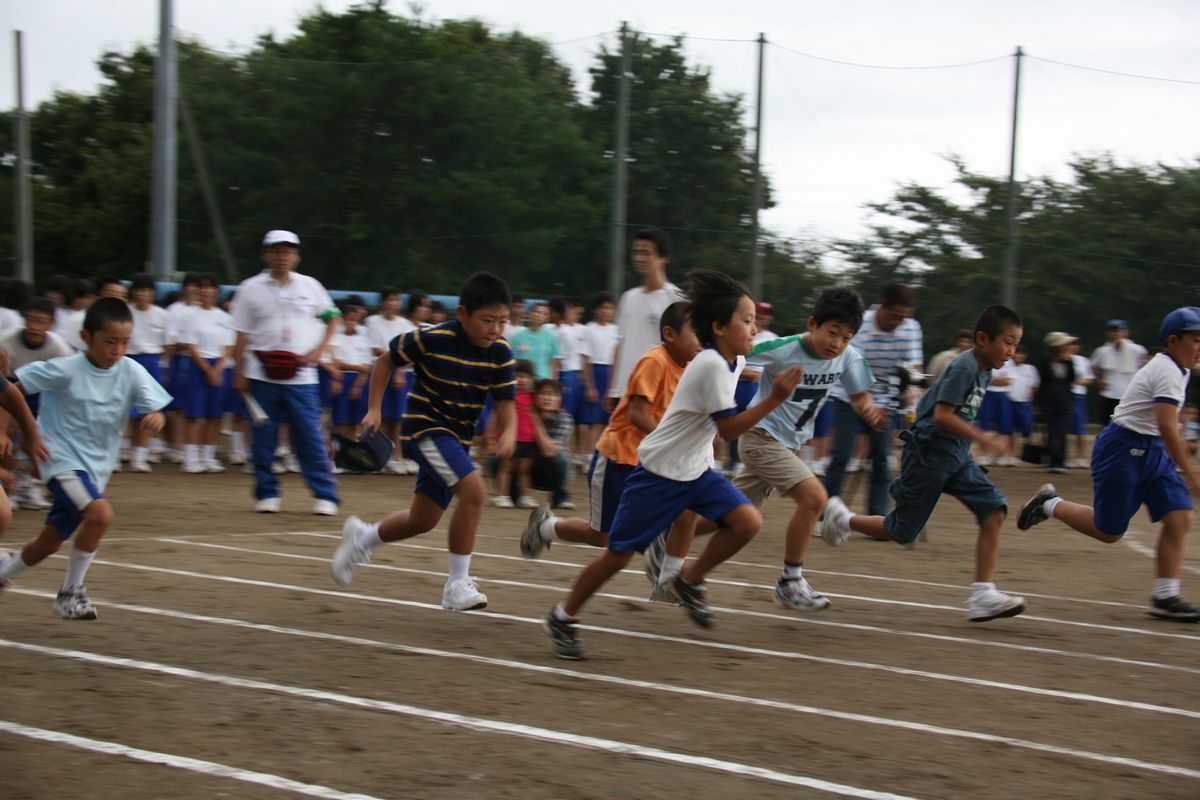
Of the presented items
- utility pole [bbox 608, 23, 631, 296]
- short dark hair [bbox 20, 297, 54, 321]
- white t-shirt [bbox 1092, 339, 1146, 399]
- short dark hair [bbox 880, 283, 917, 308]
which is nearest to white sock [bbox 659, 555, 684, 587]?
short dark hair [bbox 880, 283, 917, 308]

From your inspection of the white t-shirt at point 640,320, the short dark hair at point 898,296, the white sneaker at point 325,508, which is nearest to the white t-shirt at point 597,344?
the white sneaker at point 325,508

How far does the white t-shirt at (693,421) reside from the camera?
230 inches

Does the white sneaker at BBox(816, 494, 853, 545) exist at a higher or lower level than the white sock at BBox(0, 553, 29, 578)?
higher

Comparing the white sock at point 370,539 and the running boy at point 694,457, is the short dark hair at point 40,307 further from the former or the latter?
the running boy at point 694,457

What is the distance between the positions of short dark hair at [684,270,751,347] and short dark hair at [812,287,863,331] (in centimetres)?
107

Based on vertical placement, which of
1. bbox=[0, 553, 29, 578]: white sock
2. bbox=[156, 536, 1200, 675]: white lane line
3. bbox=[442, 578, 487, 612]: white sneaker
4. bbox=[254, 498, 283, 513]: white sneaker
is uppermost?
bbox=[0, 553, 29, 578]: white sock

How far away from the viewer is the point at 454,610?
6910mm

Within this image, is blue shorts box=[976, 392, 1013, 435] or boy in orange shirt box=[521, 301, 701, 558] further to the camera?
blue shorts box=[976, 392, 1013, 435]

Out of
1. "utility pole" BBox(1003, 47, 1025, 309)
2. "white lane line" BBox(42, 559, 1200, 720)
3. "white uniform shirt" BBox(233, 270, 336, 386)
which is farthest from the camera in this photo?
"utility pole" BBox(1003, 47, 1025, 309)

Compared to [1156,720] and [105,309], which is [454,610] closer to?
[105,309]

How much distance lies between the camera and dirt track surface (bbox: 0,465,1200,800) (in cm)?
434

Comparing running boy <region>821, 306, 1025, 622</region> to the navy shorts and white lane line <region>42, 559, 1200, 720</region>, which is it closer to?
the navy shorts

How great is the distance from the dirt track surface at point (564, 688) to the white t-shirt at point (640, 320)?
4.95 feet

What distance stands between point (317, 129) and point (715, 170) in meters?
7.09
